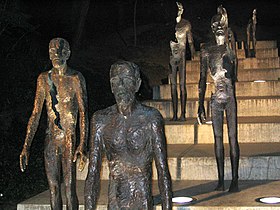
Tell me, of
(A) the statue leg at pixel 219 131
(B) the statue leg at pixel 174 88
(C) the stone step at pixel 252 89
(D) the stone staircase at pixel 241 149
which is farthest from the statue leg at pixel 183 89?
(A) the statue leg at pixel 219 131

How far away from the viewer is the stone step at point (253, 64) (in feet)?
43.1

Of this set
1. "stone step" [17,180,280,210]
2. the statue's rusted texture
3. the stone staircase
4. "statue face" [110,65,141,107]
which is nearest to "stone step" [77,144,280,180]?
the stone staircase

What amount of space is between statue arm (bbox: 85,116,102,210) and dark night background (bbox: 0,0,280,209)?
630 centimetres

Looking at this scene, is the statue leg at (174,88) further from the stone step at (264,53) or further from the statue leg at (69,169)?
the stone step at (264,53)

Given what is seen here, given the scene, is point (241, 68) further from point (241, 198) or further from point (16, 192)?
point (241, 198)

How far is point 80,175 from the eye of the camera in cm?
738

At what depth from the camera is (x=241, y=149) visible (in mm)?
7871

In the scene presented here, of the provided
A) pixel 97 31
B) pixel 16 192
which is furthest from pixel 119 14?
pixel 16 192

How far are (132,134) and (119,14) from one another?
1907cm

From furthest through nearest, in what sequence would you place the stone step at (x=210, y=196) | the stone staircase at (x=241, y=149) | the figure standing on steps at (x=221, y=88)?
the stone staircase at (x=241, y=149), the figure standing on steps at (x=221, y=88), the stone step at (x=210, y=196)

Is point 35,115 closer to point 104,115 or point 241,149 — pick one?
point 104,115

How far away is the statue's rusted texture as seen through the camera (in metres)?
3.26

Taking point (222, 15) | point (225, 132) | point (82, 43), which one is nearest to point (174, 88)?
point (225, 132)

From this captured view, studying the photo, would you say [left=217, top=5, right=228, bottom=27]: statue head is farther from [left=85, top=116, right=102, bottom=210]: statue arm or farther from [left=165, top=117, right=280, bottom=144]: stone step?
[left=85, top=116, right=102, bottom=210]: statue arm
